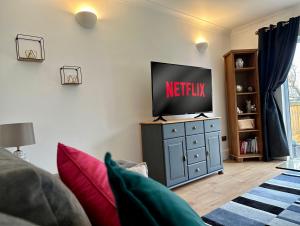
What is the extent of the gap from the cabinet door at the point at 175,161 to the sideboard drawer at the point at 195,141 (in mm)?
98

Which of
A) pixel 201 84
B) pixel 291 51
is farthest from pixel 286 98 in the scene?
pixel 201 84

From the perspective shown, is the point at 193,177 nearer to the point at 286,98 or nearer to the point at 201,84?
the point at 201,84

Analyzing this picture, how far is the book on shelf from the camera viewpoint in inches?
162

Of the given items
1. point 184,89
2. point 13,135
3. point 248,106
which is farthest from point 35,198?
point 248,106

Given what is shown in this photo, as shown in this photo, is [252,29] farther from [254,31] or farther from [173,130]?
[173,130]

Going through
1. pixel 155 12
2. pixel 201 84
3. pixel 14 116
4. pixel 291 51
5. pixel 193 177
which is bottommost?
pixel 193 177

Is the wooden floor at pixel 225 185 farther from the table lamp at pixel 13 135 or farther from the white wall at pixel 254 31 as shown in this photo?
the table lamp at pixel 13 135

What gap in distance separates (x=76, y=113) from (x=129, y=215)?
2.27 metres

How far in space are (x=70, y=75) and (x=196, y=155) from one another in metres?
1.85

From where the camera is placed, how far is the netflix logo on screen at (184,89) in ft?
10.1

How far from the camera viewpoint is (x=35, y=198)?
509 mm

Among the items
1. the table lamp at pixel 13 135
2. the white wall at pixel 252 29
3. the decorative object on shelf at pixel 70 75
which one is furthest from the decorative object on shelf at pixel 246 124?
the table lamp at pixel 13 135

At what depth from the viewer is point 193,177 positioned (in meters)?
3.05

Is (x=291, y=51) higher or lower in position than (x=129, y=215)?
higher
